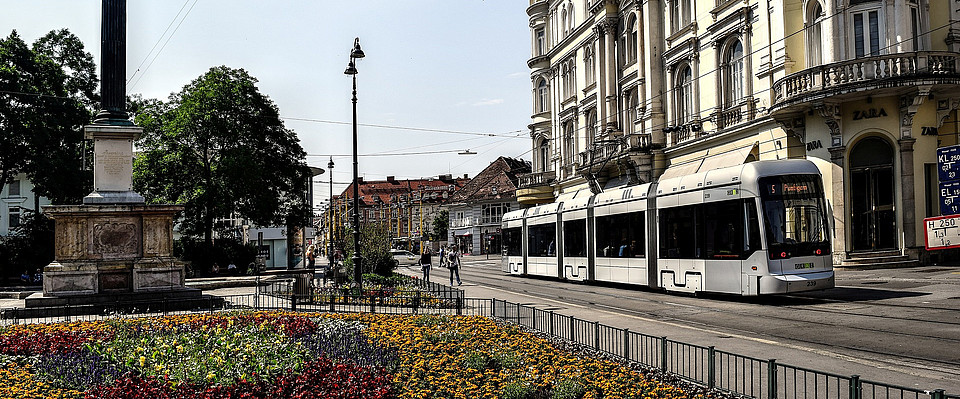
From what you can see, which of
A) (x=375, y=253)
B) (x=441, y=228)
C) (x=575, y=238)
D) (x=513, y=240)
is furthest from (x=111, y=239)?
(x=441, y=228)

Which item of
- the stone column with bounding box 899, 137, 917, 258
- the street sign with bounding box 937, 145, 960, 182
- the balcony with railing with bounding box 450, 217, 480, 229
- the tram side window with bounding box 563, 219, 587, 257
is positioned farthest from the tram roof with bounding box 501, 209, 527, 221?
the balcony with railing with bounding box 450, 217, 480, 229

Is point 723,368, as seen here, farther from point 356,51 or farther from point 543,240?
point 543,240

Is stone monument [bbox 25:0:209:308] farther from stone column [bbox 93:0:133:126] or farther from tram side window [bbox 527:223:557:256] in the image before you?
tram side window [bbox 527:223:557:256]

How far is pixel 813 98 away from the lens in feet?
88.6

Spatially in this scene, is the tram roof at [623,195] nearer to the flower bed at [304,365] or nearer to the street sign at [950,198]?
the flower bed at [304,365]

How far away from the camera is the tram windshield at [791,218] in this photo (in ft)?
64.2

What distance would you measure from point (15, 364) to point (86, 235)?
30.5ft

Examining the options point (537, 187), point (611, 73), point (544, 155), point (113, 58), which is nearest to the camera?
point (113, 58)

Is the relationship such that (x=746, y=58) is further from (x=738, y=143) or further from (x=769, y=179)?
(x=769, y=179)

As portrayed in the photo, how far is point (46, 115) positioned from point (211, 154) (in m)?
9.09

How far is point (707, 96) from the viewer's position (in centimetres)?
3634

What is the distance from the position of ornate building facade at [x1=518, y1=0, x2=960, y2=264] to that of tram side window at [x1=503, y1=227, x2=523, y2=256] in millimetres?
6829

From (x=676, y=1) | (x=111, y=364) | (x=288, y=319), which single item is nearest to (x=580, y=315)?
(x=288, y=319)

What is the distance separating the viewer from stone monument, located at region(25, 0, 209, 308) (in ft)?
65.4
